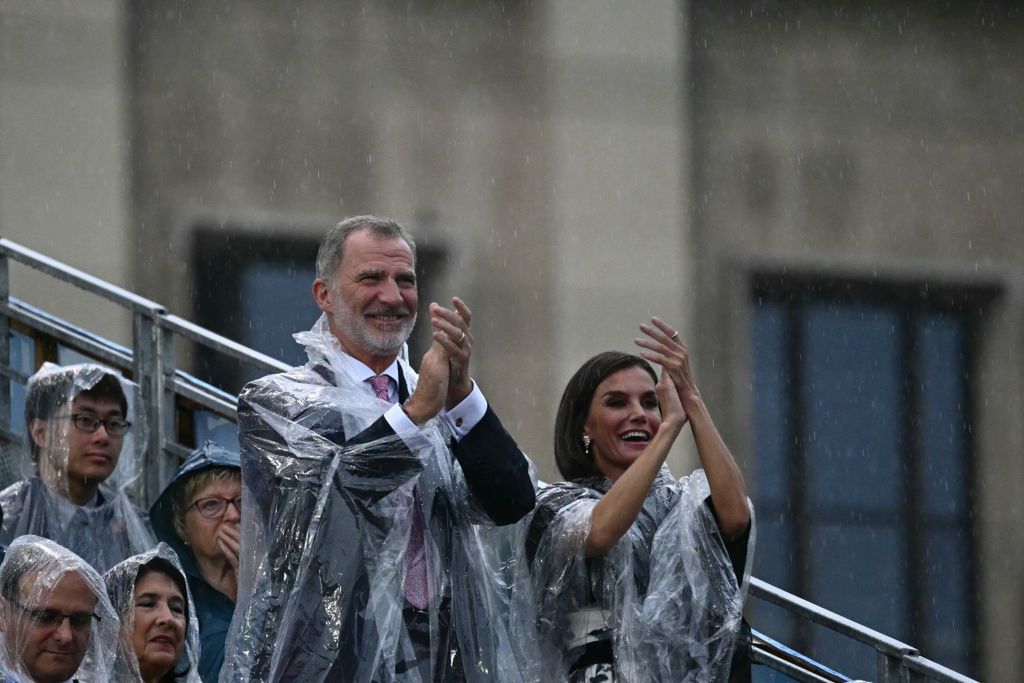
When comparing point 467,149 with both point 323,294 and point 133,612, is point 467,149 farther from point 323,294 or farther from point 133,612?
point 323,294

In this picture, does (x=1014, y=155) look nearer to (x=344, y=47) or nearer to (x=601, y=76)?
(x=601, y=76)

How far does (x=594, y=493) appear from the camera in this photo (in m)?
4.29

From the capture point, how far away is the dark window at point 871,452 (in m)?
10.9

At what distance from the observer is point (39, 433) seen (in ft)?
17.4

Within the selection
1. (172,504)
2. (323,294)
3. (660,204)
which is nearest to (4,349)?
(172,504)

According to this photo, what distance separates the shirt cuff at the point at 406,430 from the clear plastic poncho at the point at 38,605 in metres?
0.94

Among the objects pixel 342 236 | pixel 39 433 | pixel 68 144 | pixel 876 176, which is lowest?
pixel 39 433

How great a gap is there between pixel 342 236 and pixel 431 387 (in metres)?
0.52

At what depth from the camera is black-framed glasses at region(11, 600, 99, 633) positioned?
4137 millimetres

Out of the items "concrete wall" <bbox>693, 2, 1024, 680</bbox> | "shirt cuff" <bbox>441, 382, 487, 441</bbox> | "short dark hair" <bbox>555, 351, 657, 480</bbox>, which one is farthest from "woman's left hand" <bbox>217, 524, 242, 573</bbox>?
"concrete wall" <bbox>693, 2, 1024, 680</bbox>

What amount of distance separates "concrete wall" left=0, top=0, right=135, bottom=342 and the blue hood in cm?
412

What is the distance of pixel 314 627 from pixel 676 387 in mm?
1030

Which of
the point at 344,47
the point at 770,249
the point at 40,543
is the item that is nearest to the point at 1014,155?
the point at 770,249

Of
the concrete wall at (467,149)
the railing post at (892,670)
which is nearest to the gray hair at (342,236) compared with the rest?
the railing post at (892,670)
